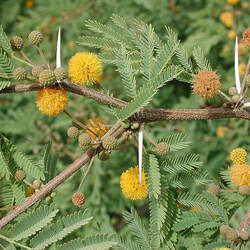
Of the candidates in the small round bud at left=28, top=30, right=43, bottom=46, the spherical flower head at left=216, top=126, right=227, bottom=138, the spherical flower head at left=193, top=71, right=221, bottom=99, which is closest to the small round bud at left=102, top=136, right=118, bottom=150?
the spherical flower head at left=193, top=71, right=221, bottom=99

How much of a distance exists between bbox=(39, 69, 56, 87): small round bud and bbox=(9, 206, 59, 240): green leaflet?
740 mm

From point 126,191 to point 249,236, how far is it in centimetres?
78

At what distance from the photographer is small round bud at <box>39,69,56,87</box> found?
1908 mm

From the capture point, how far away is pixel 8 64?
209cm

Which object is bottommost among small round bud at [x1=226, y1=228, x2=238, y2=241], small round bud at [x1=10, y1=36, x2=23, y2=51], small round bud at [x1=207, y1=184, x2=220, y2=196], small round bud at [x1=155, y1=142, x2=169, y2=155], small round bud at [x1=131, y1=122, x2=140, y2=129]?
small round bud at [x1=207, y1=184, x2=220, y2=196]

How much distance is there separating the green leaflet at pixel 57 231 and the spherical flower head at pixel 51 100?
62 centimetres

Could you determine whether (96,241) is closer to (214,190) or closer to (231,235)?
(231,235)

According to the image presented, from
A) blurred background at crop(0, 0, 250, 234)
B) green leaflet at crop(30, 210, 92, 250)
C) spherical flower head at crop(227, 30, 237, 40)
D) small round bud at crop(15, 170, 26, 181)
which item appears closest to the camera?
green leaflet at crop(30, 210, 92, 250)

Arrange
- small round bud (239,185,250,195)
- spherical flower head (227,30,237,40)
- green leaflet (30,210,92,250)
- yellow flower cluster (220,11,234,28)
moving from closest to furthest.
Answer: green leaflet (30,210,92,250)
small round bud (239,185,250,195)
spherical flower head (227,30,237,40)
yellow flower cluster (220,11,234,28)

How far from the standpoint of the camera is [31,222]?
81.1 inches

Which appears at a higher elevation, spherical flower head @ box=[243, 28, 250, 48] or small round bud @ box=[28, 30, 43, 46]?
spherical flower head @ box=[243, 28, 250, 48]

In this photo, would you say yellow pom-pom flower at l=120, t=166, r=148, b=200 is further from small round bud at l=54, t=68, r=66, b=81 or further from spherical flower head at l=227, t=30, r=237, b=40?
spherical flower head at l=227, t=30, r=237, b=40

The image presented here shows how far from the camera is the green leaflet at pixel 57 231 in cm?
203

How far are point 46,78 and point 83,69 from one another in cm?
34
